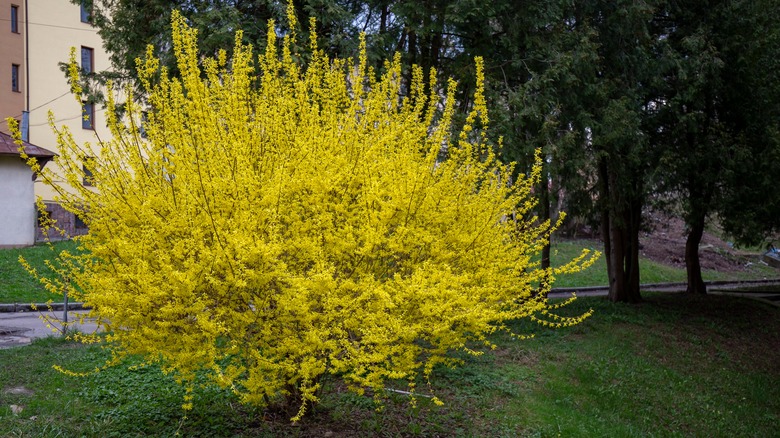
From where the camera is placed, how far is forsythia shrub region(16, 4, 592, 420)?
16.3ft

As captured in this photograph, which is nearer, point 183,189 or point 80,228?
point 183,189

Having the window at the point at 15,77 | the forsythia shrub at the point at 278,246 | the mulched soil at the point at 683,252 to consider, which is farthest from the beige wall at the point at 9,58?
the mulched soil at the point at 683,252

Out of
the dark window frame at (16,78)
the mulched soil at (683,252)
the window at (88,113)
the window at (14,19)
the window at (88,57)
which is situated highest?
the window at (14,19)

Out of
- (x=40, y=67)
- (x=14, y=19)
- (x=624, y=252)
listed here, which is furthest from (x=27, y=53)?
(x=624, y=252)

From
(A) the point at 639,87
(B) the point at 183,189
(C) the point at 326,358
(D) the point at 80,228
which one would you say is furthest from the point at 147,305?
(D) the point at 80,228

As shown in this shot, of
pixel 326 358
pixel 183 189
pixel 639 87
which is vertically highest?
pixel 639 87

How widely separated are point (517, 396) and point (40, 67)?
23.9 m

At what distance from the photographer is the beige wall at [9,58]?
24578 millimetres

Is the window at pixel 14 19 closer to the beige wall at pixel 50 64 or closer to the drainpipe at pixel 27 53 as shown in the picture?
the drainpipe at pixel 27 53

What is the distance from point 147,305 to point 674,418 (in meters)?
6.83

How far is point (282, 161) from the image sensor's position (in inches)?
217

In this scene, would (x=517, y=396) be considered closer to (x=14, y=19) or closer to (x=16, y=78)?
(x=16, y=78)

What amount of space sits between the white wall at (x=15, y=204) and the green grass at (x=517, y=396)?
12860 mm

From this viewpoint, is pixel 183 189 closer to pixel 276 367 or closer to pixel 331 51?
pixel 276 367
